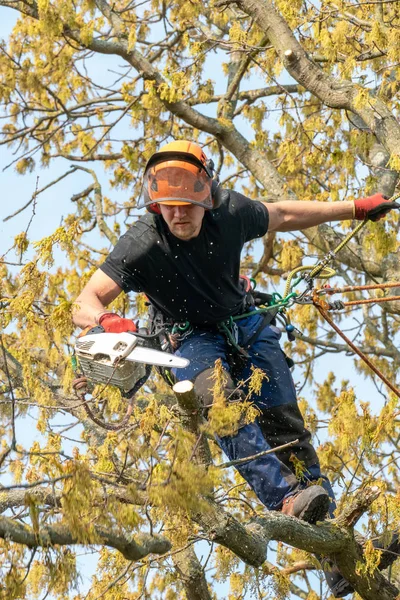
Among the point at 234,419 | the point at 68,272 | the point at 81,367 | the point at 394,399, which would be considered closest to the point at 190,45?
the point at 68,272

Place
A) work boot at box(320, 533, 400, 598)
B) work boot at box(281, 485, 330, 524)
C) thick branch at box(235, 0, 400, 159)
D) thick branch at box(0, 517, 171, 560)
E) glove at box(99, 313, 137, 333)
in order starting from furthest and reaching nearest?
thick branch at box(235, 0, 400, 159) → work boot at box(320, 533, 400, 598) → work boot at box(281, 485, 330, 524) → glove at box(99, 313, 137, 333) → thick branch at box(0, 517, 171, 560)

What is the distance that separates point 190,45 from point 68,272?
199cm

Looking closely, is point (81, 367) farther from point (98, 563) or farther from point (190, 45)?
point (190, 45)

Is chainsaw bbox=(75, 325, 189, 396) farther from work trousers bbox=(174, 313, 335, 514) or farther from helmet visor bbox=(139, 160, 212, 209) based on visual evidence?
helmet visor bbox=(139, 160, 212, 209)

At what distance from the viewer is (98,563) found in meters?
4.71

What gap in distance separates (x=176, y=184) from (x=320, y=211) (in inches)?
31.8

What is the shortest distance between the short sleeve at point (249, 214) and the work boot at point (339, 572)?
4.84ft

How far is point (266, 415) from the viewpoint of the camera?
4.77m

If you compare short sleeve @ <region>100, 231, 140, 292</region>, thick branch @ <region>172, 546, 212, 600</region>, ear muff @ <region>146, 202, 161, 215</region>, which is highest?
ear muff @ <region>146, 202, 161, 215</region>

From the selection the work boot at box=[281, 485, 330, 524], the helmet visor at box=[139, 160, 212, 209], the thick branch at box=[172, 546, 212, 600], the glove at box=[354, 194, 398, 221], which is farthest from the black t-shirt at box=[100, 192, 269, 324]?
the thick branch at box=[172, 546, 212, 600]

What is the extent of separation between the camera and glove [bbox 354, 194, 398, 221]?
4.91 meters

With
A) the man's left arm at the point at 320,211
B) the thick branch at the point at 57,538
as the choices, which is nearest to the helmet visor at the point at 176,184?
the man's left arm at the point at 320,211

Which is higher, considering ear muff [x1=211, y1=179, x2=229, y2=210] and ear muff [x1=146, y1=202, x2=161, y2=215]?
ear muff [x1=146, y1=202, x2=161, y2=215]

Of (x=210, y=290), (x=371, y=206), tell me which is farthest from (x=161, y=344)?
(x=371, y=206)
